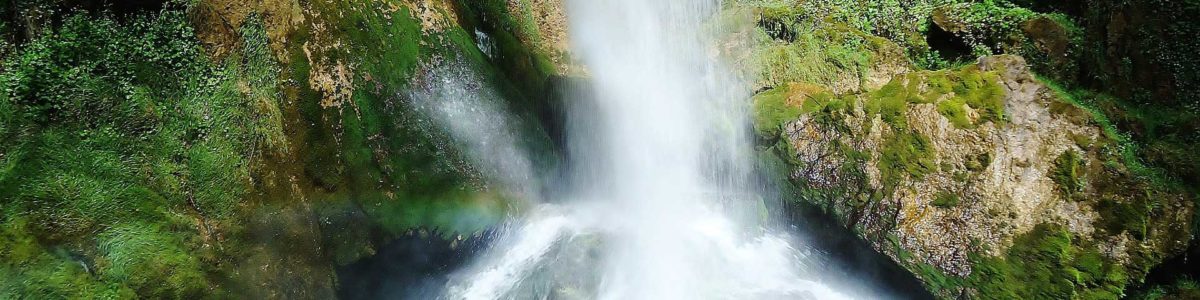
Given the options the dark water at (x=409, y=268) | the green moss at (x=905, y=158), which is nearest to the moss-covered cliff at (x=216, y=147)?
the dark water at (x=409, y=268)

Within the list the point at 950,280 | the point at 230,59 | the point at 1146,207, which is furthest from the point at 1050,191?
the point at 230,59

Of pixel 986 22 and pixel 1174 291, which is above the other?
pixel 986 22

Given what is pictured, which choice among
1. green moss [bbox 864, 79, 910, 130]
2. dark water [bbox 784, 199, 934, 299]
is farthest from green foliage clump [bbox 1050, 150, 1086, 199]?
dark water [bbox 784, 199, 934, 299]

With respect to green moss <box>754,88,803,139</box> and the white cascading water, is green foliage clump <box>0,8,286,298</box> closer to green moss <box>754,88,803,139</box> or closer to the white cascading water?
the white cascading water

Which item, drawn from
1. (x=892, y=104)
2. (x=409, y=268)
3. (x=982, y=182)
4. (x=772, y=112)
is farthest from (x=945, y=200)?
(x=409, y=268)

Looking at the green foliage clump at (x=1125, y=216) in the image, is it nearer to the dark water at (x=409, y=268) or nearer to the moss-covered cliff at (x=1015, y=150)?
the moss-covered cliff at (x=1015, y=150)

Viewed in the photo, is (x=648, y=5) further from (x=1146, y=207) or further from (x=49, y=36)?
(x=49, y=36)

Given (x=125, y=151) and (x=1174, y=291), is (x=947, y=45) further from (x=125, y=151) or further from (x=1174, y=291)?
(x=125, y=151)
